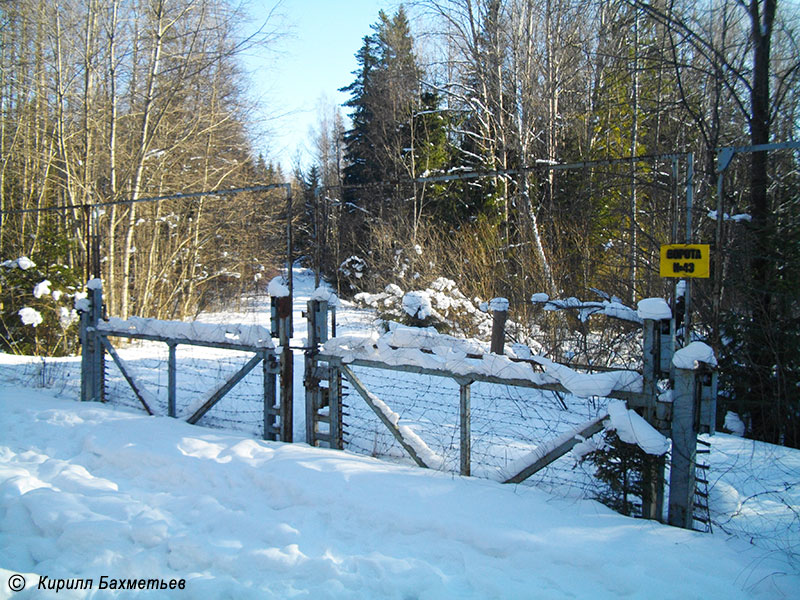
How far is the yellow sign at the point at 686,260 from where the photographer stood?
Answer: 11.3 feet

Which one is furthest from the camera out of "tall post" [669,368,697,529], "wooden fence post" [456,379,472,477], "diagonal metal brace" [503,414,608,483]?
"wooden fence post" [456,379,472,477]

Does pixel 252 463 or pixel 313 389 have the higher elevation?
pixel 313 389

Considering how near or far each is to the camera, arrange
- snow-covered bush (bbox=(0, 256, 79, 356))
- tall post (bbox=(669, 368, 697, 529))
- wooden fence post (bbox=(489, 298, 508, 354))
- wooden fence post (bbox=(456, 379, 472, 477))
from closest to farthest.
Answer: tall post (bbox=(669, 368, 697, 529)) → wooden fence post (bbox=(456, 379, 472, 477)) → wooden fence post (bbox=(489, 298, 508, 354)) → snow-covered bush (bbox=(0, 256, 79, 356))

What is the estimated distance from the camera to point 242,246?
17406 mm

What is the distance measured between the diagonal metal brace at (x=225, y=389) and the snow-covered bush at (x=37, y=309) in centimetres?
710

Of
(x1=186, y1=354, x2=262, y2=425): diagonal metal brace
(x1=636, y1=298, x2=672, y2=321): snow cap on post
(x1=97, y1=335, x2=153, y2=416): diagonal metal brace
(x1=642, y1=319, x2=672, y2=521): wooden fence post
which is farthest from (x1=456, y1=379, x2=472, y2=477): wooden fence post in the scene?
(x1=97, y1=335, x2=153, y2=416): diagonal metal brace

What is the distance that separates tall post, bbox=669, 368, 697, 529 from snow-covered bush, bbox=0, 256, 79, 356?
11.3 meters

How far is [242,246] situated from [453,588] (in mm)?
16119

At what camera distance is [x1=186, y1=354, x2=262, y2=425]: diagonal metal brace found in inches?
193

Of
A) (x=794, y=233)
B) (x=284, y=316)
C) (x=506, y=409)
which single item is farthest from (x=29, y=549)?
(x=794, y=233)

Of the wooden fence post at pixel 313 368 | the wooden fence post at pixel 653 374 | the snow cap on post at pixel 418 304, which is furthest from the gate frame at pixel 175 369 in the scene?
the snow cap on post at pixel 418 304

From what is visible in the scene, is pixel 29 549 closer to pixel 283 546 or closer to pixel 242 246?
pixel 283 546

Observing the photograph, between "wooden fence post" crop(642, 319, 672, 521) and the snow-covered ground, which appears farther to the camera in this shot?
"wooden fence post" crop(642, 319, 672, 521)

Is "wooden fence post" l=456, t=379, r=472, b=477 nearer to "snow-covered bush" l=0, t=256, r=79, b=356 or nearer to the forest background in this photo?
the forest background
